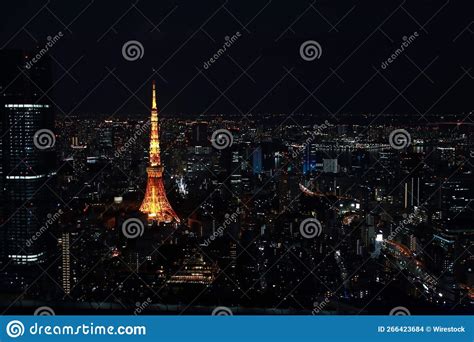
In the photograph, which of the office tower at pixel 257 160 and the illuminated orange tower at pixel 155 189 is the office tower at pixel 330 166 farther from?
the illuminated orange tower at pixel 155 189

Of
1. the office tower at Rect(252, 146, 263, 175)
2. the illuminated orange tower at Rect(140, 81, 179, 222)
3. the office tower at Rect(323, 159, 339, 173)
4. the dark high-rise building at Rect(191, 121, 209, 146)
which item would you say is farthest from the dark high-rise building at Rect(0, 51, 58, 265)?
the office tower at Rect(323, 159, 339, 173)

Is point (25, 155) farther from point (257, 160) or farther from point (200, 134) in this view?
point (257, 160)

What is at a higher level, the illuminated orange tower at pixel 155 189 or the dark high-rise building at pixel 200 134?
the dark high-rise building at pixel 200 134

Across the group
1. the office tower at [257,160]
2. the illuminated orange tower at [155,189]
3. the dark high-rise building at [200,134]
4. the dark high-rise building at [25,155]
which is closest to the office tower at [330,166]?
the office tower at [257,160]

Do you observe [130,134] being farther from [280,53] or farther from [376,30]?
[376,30]

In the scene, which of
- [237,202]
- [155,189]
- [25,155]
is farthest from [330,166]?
[25,155]
